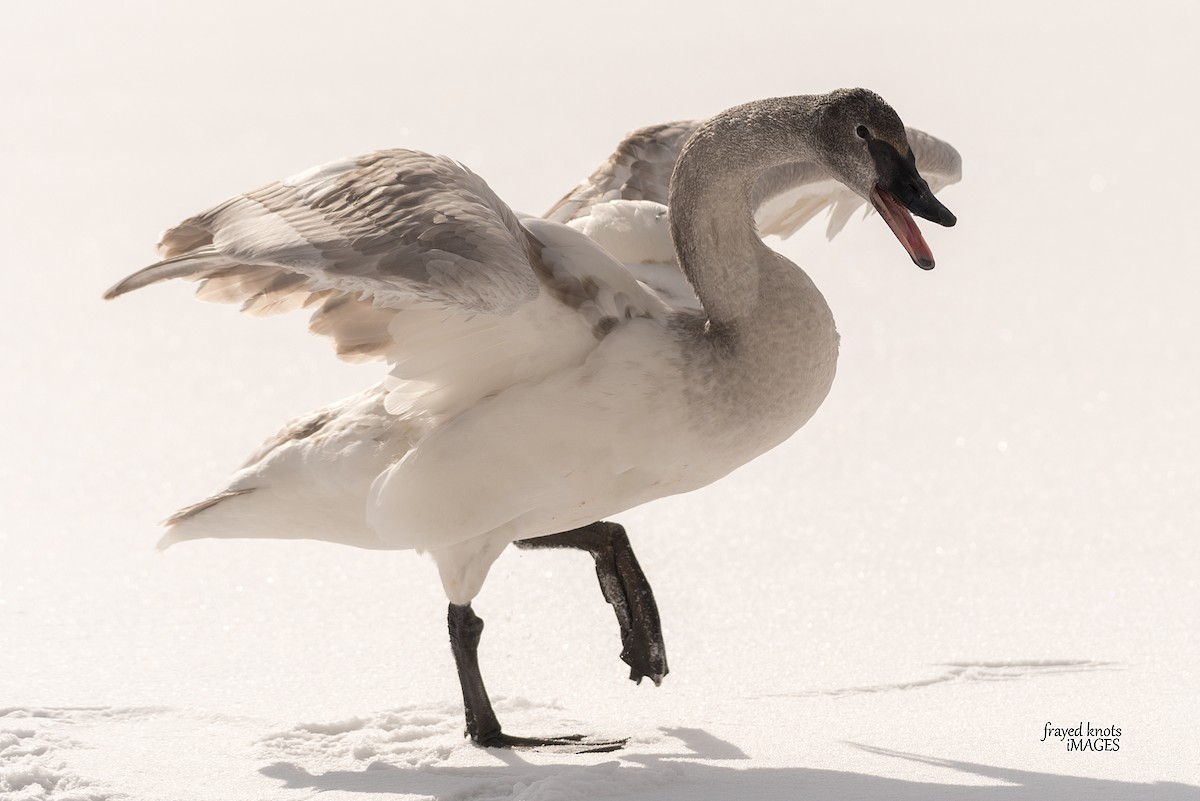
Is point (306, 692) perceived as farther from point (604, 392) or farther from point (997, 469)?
point (997, 469)

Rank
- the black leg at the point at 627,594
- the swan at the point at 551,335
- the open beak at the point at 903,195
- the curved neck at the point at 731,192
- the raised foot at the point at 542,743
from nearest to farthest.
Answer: the swan at the point at 551,335
the open beak at the point at 903,195
the curved neck at the point at 731,192
the raised foot at the point at 542,743
the black leg at the point at 627,594

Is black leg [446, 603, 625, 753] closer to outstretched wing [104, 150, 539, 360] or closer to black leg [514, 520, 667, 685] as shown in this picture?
black leg [514, 520, 667, 685]

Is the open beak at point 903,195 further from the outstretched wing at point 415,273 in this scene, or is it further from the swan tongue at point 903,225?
the outstretched wing at point 415,273

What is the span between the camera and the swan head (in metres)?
4.88

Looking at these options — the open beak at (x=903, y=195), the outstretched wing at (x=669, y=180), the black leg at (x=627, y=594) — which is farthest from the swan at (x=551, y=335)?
the outstretched wing at (x=669, y=180)

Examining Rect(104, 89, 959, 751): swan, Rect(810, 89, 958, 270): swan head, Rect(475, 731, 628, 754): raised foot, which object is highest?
Rect(810, 89, 958, 270): swan head

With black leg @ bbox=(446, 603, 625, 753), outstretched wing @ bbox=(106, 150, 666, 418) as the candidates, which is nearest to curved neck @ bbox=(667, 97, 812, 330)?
outstretched wing @ bbox=(106, 150, 666, 418)

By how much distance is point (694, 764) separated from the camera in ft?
16.1

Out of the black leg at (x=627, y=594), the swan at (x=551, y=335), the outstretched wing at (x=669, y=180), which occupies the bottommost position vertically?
the black leg at (x=627, y=594)

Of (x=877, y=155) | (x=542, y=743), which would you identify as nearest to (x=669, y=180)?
(x=877, y=155)

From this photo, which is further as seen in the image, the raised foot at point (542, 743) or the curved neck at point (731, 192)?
the raised foot at point (542, 743)

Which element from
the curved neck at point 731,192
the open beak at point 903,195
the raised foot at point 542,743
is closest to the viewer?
the open beak at point 903,195

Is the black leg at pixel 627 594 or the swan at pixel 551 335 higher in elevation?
the swan at pixel 551 335

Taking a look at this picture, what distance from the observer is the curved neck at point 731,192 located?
5012 mm
